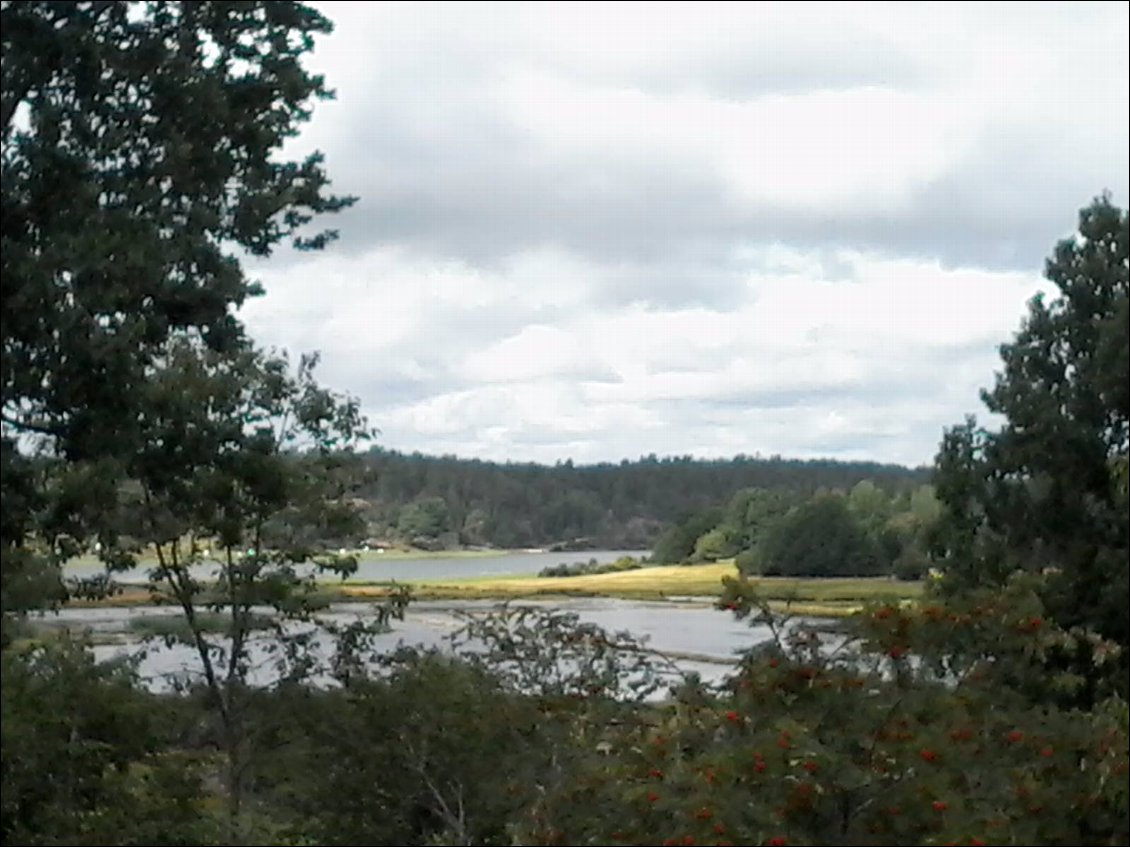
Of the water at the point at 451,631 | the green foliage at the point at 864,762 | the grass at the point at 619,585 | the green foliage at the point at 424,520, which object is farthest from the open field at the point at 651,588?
the green foliage at the point at 424,520

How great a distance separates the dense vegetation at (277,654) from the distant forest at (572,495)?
16369 mm

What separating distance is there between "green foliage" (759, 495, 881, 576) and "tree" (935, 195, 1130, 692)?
19.3 meters

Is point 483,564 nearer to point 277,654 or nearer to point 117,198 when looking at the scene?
point 277,654

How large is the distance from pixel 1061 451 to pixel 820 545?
23899mm

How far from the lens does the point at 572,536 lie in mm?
79875

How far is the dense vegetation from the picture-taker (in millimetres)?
5812

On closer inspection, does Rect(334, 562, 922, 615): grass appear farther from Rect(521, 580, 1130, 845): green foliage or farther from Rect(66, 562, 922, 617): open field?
Rect(521, 580, 1130, 845): green foliage

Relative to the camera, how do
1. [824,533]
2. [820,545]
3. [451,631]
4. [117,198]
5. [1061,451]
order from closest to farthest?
[117,198], [451,631], [1061,451], [820,545], [824,533]

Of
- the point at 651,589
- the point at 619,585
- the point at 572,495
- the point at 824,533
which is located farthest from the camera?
the point at 572,495

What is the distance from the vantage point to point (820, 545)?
147 ft

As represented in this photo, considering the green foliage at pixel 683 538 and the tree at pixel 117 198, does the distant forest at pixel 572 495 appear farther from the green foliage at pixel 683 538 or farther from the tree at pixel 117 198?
the tree at pixel 117 198

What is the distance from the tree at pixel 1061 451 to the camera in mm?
20047

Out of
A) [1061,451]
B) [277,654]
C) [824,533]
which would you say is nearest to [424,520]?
[824,533]

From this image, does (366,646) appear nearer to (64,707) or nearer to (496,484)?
(64,707)
